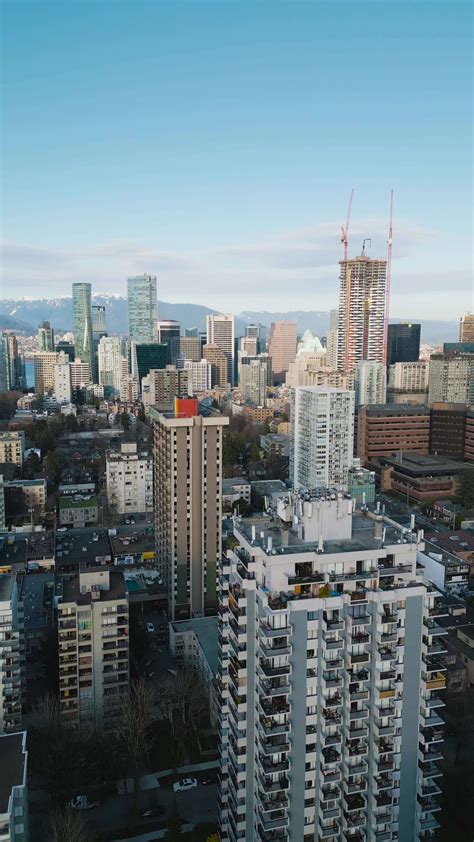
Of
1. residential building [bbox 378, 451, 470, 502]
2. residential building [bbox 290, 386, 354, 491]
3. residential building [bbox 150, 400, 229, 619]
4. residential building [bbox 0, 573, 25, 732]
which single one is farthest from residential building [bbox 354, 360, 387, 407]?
residential building [bbox 0, 573, 25, 732]

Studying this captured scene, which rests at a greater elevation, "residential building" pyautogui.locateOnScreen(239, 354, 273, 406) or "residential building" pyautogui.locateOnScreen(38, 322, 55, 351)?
"residential building" pyautogui.locateOnScreen(38, 322, 55, 351)

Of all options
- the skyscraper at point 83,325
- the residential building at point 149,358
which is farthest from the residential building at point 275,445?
the skyscraper at point 83,325

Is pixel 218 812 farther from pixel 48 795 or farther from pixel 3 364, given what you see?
pixel 3 364

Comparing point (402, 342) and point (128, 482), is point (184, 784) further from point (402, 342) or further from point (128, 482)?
point (402, 342)

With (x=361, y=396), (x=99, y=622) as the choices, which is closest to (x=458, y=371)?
(x=361, y=396)

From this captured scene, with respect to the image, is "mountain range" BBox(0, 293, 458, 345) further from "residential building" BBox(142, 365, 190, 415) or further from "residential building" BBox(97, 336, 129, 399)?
"residential building" BBox(142, 365, 190, 415)
